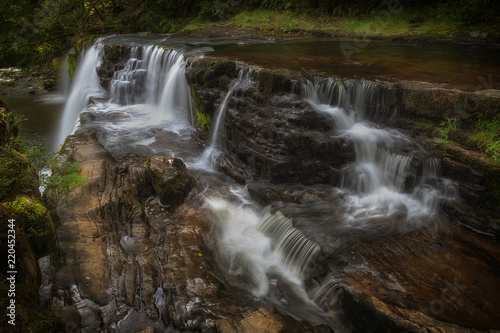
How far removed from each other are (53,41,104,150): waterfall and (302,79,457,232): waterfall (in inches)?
415

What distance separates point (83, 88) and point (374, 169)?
1421 cm

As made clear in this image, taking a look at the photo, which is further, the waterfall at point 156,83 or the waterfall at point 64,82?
the waterfall at point 64,82

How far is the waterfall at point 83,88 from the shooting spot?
13.7 meters

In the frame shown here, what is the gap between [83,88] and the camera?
50.5 ft

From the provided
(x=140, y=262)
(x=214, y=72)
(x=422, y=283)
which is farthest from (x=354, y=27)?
(x=140, y=262)

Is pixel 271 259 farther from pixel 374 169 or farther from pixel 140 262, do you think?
pixel 374 169

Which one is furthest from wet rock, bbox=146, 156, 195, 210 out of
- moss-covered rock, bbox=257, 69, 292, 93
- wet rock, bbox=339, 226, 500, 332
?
wet rock, bbox=339, 226, 500, 332

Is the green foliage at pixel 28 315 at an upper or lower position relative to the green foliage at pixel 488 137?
lower

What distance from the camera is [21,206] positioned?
4.28 meters

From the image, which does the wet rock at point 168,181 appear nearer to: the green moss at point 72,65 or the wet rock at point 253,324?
the wet rock at point 253,324

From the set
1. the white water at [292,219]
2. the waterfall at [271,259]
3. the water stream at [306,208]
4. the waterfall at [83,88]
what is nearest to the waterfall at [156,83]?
the water stream at [306,208]

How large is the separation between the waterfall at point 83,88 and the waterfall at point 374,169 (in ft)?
34.6

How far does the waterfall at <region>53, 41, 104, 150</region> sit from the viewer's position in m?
13.7

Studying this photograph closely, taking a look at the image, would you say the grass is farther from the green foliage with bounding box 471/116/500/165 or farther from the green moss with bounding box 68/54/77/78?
the green foliage with bounding box 471/116/500/165
